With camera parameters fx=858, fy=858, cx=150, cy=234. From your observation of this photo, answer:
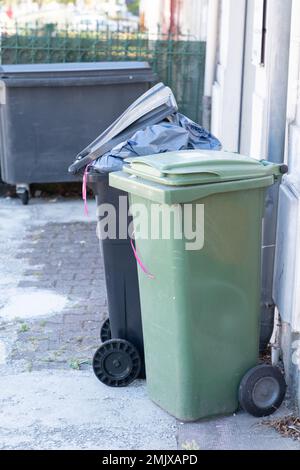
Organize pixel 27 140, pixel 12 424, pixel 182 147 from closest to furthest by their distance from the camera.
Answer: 1. pixel 12 424
2. pixel 182 147
3. pixel 27 140

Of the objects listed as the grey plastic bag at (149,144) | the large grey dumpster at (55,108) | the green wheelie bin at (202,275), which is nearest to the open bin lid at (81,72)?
the large grey dumpster at (55,108)

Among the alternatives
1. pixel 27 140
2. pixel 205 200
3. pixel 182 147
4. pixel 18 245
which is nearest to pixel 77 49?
pixel 27 140

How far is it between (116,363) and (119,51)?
5.88 m

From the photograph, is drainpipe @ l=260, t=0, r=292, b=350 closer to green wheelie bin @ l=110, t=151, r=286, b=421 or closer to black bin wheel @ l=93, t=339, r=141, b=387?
green wheelie bin @ l=110, t=151, r=286, b=421

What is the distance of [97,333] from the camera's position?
5.85 metres

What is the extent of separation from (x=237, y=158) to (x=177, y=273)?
67cm

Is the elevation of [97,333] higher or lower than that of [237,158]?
lower

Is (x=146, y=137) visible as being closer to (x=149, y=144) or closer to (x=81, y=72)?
(x=149, y=144)

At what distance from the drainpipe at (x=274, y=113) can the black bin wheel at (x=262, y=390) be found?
570 mm

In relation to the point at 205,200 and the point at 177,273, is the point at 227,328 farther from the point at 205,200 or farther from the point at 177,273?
the point at 205,200

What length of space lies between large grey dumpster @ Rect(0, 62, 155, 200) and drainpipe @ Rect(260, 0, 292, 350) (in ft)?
13.5

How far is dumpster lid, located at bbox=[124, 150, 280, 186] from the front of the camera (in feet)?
13.7

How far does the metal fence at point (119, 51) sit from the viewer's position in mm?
9898

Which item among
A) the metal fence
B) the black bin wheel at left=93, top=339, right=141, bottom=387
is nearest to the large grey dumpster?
the metal fence
